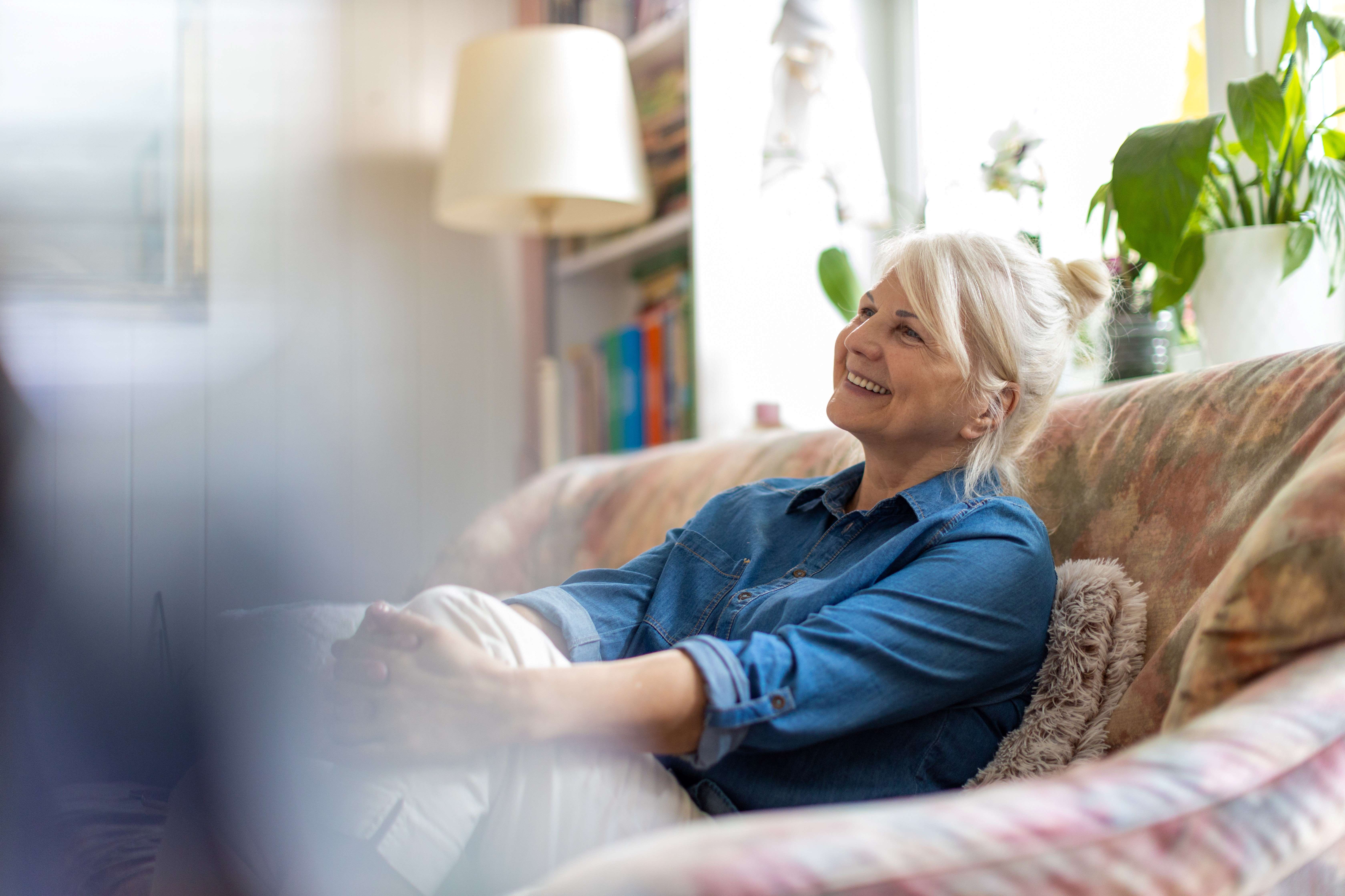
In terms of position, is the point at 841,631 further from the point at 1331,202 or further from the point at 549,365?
the point at 549,365

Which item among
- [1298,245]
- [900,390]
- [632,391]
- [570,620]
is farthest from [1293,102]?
[632,391]

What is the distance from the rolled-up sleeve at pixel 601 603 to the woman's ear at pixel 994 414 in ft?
1.04

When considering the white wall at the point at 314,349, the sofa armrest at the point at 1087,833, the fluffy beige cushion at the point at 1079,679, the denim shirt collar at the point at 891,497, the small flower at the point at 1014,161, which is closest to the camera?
the sofa armrest at the point at 1087,833

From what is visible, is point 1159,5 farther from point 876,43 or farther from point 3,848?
point 3,848

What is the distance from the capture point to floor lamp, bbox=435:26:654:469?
2234mm

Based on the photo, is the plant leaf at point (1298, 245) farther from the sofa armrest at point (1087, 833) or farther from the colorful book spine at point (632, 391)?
the colorful book spine at point (632, 391)

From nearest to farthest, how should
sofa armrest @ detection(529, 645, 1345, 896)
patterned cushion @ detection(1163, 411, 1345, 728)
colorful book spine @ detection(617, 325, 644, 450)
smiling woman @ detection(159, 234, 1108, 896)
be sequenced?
1. sofa armrest @ detection(529, 645, 1345, 896)
2. patterned cushion @ detection(1163, 411, 1345, 728)
3. smiling woman @ detection(159, 234, 1108, 896)
4. colorful book spine @ detection(617, 325, 644, 450)

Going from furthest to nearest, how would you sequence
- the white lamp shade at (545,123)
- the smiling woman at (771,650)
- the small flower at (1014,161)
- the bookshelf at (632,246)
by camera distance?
the bookshelf at (632,246) → the white lamp shade at (545,123) → the small flower at (1014,161) → the smiling woman at (771,650)

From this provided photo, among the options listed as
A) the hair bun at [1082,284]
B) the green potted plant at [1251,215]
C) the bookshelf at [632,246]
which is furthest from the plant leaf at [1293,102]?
the bookshelf at [632,246]

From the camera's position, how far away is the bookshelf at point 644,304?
2381 millimetres

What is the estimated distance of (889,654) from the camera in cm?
81

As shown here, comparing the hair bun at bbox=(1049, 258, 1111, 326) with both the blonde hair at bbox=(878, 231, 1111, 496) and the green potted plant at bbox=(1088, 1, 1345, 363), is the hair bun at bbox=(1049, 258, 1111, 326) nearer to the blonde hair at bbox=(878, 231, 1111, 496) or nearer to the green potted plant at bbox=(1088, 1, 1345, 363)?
the blonde hair at bbox=(878, 231, 1111, 496)

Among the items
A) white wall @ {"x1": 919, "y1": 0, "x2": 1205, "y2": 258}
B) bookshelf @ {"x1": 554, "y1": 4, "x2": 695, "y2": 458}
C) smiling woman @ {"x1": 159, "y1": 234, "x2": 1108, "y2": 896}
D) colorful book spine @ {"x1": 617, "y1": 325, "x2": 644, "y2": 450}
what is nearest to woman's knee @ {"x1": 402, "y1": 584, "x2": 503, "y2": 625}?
smiling woman @ {"x1": 159, "y1": 234, "x2": 1108, "y2": 896}

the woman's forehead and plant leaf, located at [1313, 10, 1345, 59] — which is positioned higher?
plant leaf, located at [1313, 10, 1345, 59]
